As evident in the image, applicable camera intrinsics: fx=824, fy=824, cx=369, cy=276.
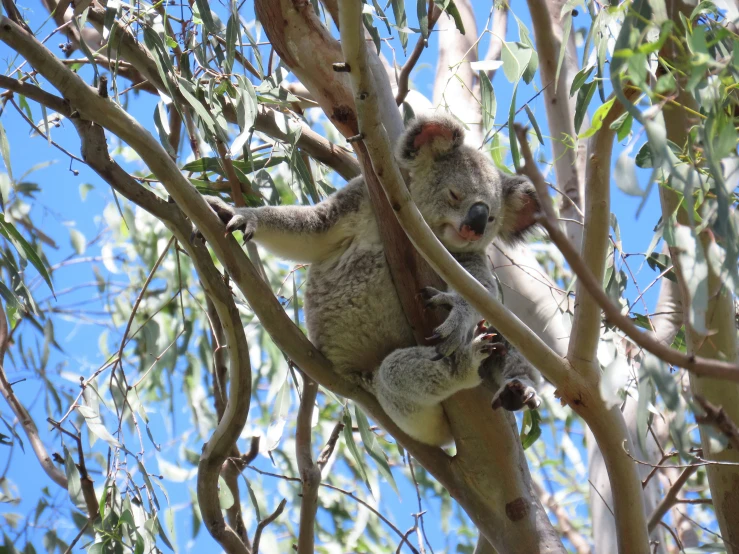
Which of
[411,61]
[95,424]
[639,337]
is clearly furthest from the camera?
[411,61]

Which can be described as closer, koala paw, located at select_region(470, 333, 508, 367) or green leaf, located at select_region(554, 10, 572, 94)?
green leaf, located at select_region(554, 10, 572, 94)

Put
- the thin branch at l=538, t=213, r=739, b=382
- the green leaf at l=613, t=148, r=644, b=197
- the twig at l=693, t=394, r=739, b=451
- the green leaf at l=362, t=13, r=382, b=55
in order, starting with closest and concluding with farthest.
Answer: the thin branch at l=538, t=213, r=739, b=382
the twig at l=693, t=394, r=739, b=451
the green leaf at l=613, t=148, r=644, b=197
the green leaf at l=362, t=13, r=382, b=55

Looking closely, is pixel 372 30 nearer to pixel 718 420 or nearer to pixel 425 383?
pixel 425 383

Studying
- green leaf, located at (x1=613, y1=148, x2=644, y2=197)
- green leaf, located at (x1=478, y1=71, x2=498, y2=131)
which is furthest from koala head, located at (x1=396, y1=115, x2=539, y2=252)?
green leaf, located at (x1=613, y1=148, x2=644, y2=197)

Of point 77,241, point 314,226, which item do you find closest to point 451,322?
point 314,226

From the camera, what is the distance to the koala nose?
8.18ft

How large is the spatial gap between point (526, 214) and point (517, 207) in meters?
0.04

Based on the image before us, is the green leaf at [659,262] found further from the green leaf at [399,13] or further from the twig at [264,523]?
the twig at [264,523]

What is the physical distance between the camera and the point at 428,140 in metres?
2.62

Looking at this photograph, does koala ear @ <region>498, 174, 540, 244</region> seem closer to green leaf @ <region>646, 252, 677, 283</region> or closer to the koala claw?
green leaf @ <region>646, 252, 677, 283</region>

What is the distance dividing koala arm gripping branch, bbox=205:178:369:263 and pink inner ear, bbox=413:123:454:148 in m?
0.24

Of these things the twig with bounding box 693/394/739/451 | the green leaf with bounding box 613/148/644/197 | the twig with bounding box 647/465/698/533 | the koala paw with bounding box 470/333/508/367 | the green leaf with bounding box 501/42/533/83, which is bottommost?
the twig with bounding box 693/394/739/451

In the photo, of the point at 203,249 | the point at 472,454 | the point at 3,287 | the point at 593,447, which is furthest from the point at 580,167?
the point at 3,287

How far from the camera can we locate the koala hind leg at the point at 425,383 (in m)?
2.17
